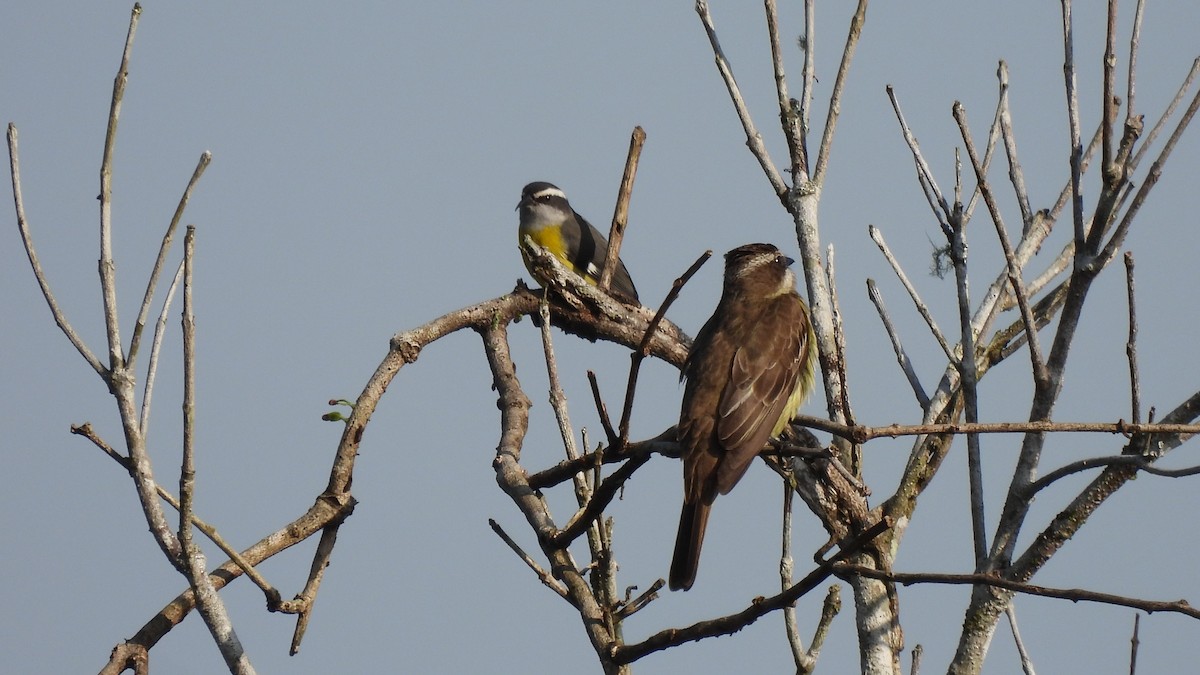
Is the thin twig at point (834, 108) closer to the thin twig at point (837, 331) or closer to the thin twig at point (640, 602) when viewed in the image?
the thin twig at point (837, 331)

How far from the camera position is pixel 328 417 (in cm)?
526

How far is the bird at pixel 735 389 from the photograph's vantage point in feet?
18.8

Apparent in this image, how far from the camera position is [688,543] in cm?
539

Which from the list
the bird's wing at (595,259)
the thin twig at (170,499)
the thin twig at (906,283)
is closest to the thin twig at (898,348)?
the thin twig at (906,283)

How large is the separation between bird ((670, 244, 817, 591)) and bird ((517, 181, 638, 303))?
202 inches

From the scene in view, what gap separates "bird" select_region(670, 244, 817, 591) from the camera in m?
5.73

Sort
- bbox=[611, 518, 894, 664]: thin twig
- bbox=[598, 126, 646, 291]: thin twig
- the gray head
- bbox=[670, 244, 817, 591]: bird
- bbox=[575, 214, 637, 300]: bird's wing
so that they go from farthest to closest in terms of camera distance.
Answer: the gray head
bbox=[575, 214, 637, 300]: bird's wing
bbox=[598, 126, 646, 291]: thin twig
bbox=[670, 244, 817, 591]: bird
bbox=[611, 518, 894, 664]: thin twig

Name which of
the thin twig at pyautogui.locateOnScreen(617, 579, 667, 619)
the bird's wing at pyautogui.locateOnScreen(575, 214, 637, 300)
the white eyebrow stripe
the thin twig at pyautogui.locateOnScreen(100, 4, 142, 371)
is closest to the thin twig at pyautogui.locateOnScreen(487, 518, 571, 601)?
the thin twig at pyautogui.locateOnScreen(617, 579, 667, 619)

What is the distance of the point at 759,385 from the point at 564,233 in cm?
718

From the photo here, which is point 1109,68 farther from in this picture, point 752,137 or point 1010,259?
point 752,137

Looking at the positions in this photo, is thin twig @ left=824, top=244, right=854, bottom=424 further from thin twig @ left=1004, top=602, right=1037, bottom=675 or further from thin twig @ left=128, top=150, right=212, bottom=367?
thin twig @ left=128, top=150, right=212, bottom=367

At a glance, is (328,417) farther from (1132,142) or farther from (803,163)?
(1132,142)

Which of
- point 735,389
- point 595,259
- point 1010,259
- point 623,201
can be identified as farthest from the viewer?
point 595,259

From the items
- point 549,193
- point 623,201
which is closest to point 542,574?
point 623,201
